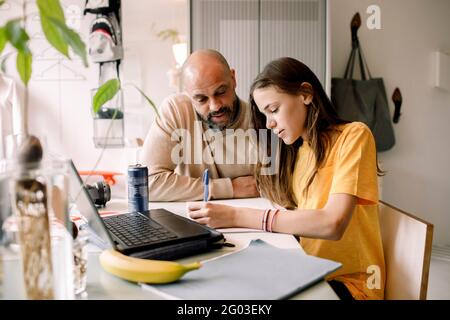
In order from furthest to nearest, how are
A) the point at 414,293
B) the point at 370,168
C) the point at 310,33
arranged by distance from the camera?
the point at 310,33
the point at 370,168
the point at 414,293

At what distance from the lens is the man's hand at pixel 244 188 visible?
4.63 feet

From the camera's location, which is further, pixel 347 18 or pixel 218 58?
pixel 347 18

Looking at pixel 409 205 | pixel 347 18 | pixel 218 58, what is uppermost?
pixel 347 18

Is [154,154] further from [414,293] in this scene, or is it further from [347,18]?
[347,18]

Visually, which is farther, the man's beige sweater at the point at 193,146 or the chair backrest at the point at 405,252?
the man's beige sweater at the point at 193,146

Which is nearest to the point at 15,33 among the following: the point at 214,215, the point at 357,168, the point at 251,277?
the point at 251,277

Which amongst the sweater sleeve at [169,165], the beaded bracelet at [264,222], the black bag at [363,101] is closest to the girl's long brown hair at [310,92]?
the beaded bracelet at [264,222]

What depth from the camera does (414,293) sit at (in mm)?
898

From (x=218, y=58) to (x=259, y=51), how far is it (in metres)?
0.83

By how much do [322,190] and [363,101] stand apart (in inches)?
58.0

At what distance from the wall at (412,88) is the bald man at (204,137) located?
1.22 meters

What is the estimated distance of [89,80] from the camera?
101 inches

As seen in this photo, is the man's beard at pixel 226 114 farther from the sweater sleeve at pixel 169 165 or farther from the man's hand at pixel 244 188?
the man's hand at pixel 244 188

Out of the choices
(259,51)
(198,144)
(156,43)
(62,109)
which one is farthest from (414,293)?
(62,109)
